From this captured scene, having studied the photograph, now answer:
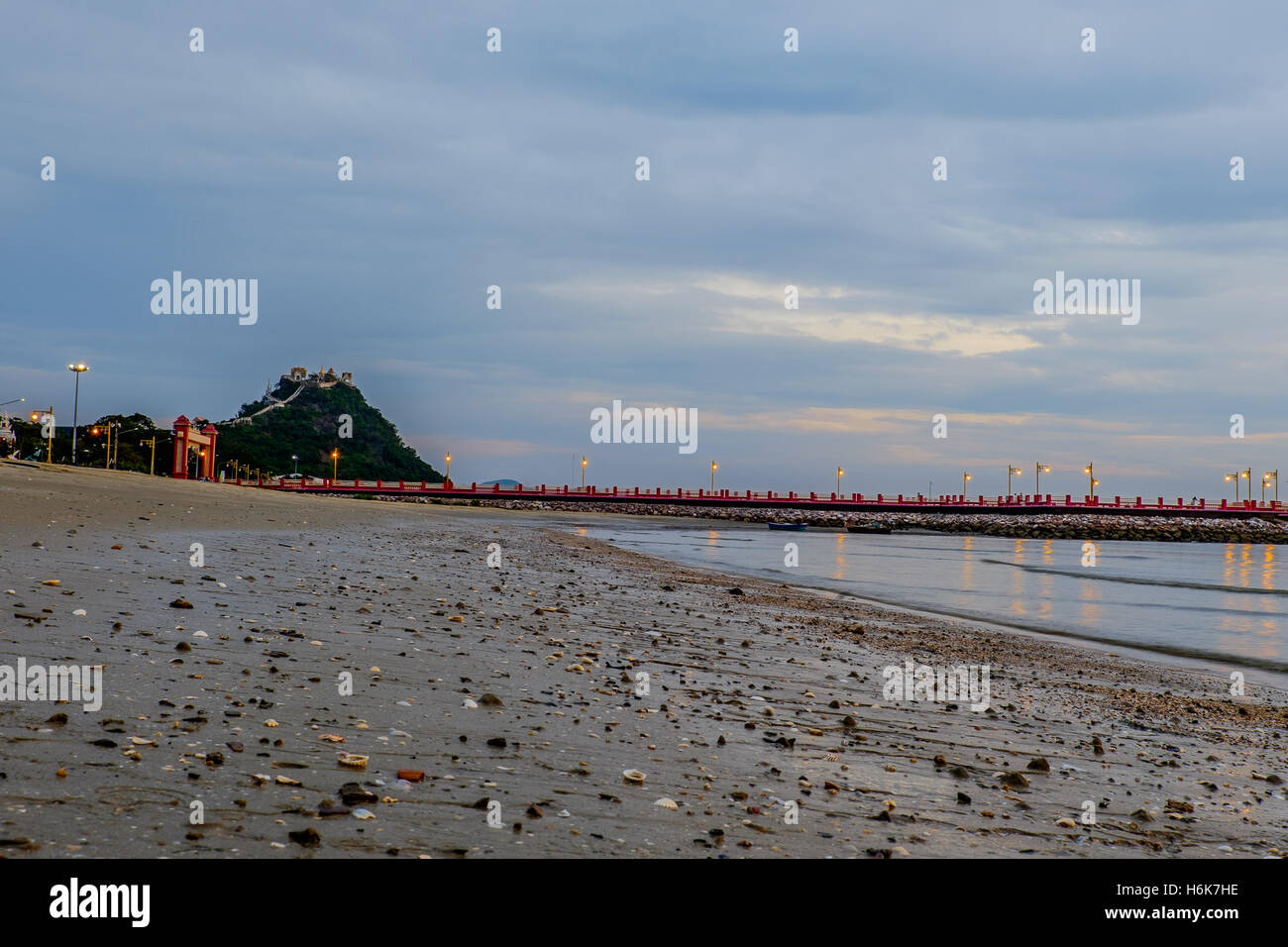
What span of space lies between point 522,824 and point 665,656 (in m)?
6.23

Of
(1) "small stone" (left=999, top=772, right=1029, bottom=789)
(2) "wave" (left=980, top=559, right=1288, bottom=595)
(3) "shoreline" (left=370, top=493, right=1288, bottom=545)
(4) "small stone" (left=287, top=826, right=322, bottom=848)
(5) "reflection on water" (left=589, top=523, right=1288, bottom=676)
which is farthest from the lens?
(3) "shoreline" (left=370, top=493, right=1288, bottom=545)

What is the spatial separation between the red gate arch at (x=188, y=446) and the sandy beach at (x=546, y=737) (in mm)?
82548

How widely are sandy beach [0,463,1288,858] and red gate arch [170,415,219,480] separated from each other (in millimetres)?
82548

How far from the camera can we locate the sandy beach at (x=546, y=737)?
4.50m

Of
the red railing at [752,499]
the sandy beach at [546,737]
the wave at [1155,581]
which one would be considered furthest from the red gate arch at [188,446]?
the sandy beach at [546,737]

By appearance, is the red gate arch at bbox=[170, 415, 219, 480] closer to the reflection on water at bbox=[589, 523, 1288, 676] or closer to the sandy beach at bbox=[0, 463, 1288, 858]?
the reflection on water at bbox=[589, 523, 1288, 676]

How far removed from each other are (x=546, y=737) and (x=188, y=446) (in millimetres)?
104084

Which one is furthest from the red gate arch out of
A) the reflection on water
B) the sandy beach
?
the sandy beach

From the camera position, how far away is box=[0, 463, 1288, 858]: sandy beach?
4496mm

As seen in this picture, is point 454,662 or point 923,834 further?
point 454,662

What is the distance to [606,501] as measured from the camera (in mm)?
126250

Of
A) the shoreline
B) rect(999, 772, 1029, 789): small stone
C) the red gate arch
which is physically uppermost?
the red gate arch
